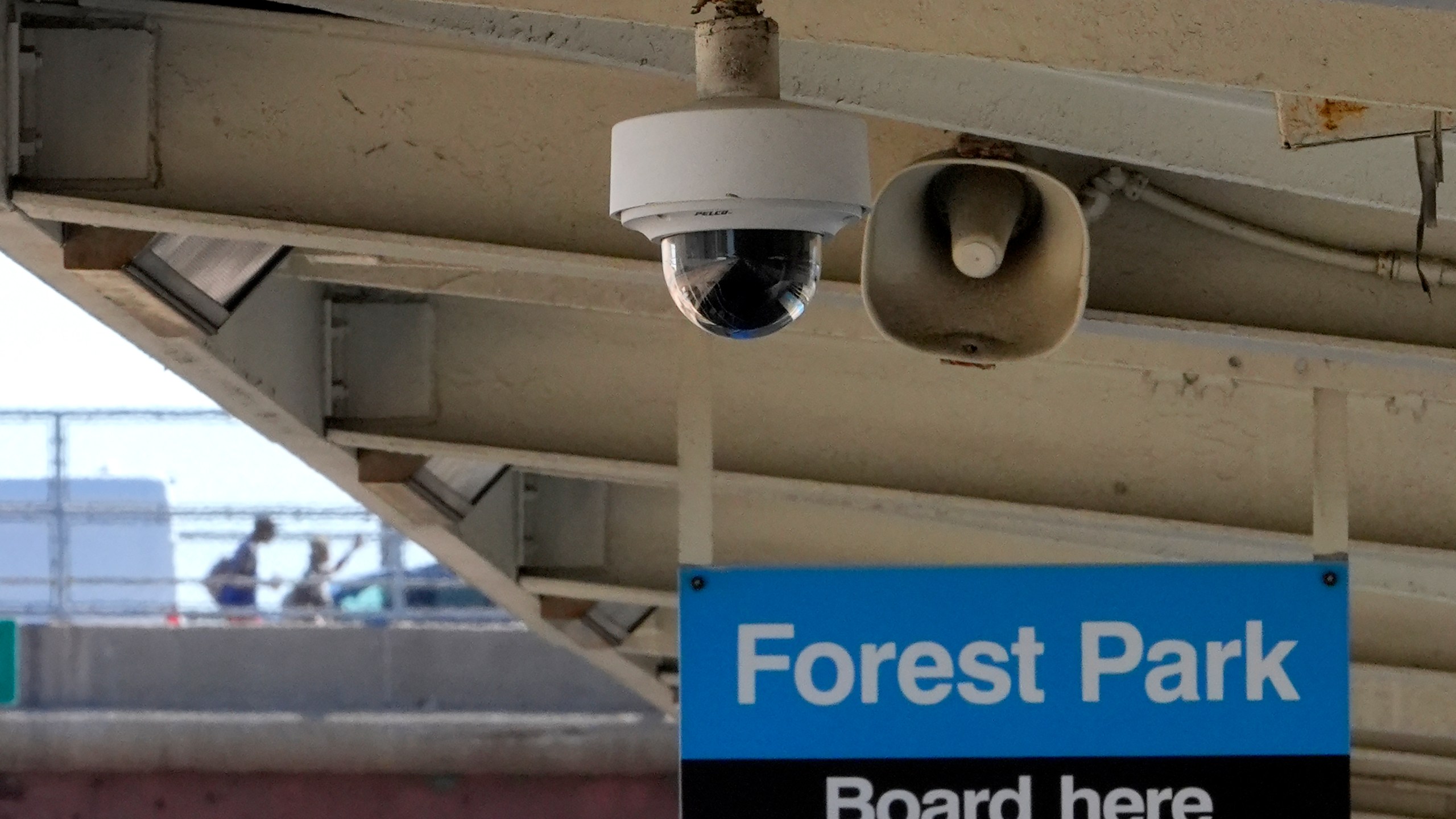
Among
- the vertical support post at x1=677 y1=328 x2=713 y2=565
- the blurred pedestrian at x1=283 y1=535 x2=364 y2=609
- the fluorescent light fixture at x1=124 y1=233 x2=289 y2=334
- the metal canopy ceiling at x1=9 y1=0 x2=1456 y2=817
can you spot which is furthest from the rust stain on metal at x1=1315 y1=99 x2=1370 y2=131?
the blurred pedestrian at x1=283 y1=535 x2=364 y2=609

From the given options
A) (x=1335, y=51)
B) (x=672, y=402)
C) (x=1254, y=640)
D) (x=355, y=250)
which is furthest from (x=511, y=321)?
(x=1335, y=51)

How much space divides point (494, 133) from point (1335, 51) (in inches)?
71.8

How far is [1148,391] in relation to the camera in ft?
14.7

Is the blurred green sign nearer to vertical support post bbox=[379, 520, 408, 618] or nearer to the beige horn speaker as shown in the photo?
vertical support post bbox=[379, 520, 408, 618]

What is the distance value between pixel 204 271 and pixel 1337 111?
8.53 feet

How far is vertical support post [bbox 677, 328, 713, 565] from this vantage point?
3592 millimetres

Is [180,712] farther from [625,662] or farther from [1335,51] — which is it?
[1335,51]

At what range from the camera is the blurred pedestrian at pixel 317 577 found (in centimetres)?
1255

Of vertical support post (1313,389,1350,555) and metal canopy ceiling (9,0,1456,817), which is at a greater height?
metal canopy ceiling (9,0,1456,817)

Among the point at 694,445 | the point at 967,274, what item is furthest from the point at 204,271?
the point at 967,274

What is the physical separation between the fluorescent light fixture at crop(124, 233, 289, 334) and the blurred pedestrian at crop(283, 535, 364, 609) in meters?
8.38

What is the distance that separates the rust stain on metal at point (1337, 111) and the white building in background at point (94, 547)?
1127cm

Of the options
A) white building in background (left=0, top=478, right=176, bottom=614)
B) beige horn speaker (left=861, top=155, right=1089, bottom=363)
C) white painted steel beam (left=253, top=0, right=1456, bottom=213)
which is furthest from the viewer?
white building in background (left=0, top=478, right=176, bottom=614)

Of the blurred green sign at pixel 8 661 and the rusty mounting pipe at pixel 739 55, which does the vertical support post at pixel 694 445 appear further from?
the blurred green sign at pixel 8 661
